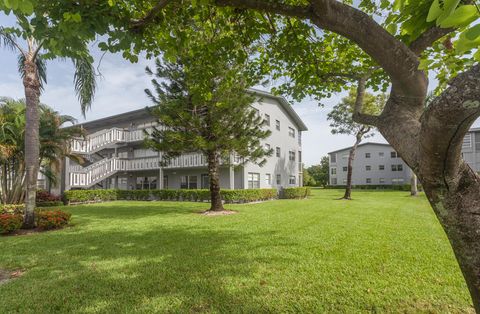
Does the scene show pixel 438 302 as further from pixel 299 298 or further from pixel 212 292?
pixel 212 292

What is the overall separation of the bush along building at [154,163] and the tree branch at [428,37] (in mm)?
16580

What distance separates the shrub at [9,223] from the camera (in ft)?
28.2

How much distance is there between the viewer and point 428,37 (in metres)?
2.73

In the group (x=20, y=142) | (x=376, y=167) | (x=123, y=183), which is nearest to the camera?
(x=20, y=142)

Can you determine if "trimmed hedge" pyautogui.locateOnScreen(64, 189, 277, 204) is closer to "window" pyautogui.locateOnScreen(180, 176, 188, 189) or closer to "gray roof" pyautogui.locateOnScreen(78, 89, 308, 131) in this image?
"window" pyautogui.locateOnScreen(180, 176, 188, 189)

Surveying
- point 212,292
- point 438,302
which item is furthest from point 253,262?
point 438,302

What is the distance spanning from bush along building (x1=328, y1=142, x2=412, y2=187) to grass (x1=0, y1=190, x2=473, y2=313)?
138ft

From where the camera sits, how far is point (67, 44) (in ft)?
11.9

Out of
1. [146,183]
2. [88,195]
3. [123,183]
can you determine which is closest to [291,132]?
[146,183]

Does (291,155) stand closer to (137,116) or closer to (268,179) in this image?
(268,179)

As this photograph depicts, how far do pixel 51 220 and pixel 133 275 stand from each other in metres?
6.72

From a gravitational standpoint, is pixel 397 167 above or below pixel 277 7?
below

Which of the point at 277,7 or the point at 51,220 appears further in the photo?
the point at 51,220

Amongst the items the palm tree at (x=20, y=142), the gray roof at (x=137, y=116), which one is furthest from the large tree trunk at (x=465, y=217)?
the gray roof at (x=137, y=116)
